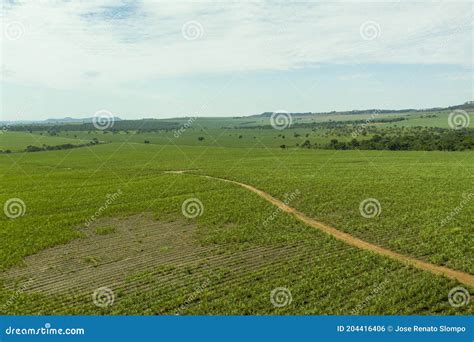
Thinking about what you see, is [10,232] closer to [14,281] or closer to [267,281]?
[14,281]

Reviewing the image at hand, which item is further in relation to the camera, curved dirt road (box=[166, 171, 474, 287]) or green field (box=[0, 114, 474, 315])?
curved dirt road (box=[166, 171, 474, 287])

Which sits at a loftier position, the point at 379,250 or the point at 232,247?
the point at 232,247

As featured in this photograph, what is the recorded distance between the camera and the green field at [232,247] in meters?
17.6

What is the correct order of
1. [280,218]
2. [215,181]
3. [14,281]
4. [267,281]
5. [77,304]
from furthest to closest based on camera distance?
1. [215,181]
2. [280,218]
3. [14,281]
4. [267,281]
5. [77,304]

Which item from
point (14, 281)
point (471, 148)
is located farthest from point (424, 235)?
point (471, 148)

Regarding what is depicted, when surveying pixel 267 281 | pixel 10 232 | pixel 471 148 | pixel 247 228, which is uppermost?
pixel 471 148

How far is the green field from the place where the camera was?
57.9 feet

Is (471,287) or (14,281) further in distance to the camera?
(14,281)

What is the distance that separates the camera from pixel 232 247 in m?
24.9

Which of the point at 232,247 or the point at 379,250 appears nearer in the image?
the point at 379,250

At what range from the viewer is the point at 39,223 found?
1252 inches

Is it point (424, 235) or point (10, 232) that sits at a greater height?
point (10, 232)

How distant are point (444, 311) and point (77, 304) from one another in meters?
15.6

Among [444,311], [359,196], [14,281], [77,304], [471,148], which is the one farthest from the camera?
[471,148]
